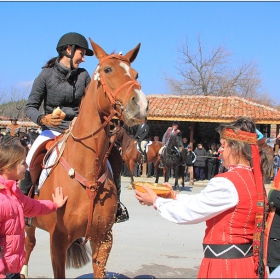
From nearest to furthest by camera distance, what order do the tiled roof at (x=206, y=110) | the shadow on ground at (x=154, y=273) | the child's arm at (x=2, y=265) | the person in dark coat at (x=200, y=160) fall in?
1. the child's arm at (x=2, y=265)
2. the shadow on ground at (x=154, y=273)
3. the person in dark coat at (x=200, y=160)
4. the tiled roof at (x=206, y=110)

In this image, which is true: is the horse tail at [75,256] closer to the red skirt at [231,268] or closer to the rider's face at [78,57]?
the rider's face at [78,57]

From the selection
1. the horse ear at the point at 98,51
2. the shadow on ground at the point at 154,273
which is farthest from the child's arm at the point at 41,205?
the shadow on ground at the point at 154,273

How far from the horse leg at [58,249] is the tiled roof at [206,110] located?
59.1 ft

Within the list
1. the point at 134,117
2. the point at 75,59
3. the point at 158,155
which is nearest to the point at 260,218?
the point at 134,117

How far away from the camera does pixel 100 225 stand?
12.7 feet

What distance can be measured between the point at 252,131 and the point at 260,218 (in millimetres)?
607

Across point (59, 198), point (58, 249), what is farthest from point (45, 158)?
point (58, 249)

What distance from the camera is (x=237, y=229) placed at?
266cm

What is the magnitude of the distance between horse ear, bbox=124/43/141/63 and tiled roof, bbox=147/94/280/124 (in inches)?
700

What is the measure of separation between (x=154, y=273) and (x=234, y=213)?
3.12 metres

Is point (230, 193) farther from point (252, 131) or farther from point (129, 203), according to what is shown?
point (129, 203)

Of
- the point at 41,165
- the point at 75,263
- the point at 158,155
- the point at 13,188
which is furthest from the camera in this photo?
the point at 158,155

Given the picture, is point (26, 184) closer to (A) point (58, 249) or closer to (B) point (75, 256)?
(A) point (58, 249)

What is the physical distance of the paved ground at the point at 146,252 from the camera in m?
5.46
